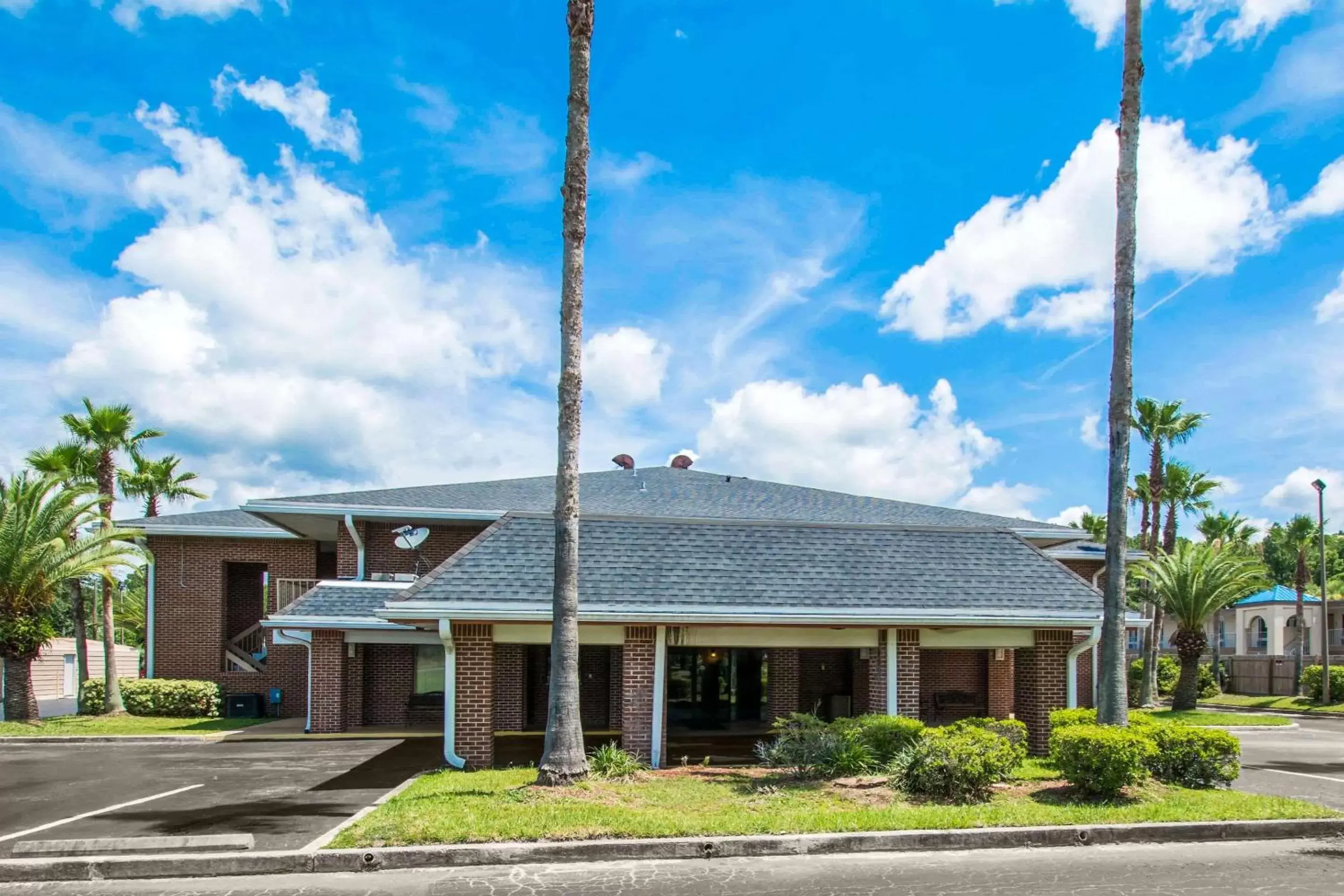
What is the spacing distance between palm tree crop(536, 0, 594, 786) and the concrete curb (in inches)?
110

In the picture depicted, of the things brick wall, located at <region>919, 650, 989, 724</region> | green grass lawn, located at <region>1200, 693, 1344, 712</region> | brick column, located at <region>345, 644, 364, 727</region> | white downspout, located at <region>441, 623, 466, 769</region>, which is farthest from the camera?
green grass lawn, located at <region>1200, 693, 1344, 712</region>

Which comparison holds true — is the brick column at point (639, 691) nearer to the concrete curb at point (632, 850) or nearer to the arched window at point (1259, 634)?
the concrete curb at point (632, 850)

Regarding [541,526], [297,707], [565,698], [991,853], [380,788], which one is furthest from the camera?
[297,707]

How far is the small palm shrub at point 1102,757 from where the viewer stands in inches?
423

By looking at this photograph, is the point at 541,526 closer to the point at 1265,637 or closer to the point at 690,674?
the point at 690,674

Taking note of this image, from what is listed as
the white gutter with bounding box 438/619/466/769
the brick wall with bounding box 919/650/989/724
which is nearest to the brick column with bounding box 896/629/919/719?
the white gutter with bounding box 438/619/466/769

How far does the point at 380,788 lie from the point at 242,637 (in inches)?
606

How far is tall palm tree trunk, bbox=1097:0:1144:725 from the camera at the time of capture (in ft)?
41.9

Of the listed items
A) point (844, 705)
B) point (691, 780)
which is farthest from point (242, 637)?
point (691, 780)

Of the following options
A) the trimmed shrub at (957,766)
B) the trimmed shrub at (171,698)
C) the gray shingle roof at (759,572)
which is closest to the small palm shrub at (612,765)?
the gray shingle roof at (759,572)

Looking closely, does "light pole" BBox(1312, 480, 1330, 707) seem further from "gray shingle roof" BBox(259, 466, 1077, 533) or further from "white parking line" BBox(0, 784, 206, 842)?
"white parking line" BBox(0, 784, 206, 842)

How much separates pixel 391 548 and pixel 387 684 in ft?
10.1

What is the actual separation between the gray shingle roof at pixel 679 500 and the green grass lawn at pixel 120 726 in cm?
530

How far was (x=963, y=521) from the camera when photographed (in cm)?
2444
